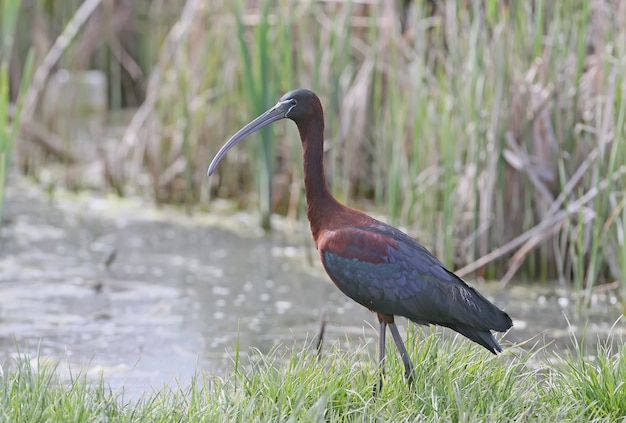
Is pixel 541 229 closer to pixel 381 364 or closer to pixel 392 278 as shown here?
pixel 392 278

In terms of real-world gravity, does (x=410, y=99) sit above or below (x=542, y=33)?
below

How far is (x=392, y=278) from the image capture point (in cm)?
376

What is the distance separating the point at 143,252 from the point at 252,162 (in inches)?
37.9

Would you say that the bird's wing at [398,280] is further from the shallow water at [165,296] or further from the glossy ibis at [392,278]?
the shallow water at [165,296]

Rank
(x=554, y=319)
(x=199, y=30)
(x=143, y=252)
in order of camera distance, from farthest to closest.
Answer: (x=199, y=30) → (x=143, y=252) → (x=554, y=319)

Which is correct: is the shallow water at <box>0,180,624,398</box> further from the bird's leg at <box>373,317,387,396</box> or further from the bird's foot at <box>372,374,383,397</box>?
the bird's foot at <box>372,374,383,397</box>

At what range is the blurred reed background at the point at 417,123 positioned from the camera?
5613mm

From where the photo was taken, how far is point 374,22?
6.58 meters

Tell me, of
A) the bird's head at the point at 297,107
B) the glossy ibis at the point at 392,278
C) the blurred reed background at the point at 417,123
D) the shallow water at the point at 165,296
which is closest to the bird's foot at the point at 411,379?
the glossy ibis at the point at 392,278

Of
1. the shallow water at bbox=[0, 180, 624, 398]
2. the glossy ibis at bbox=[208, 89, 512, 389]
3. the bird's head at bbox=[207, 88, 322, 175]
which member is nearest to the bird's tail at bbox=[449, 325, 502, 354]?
the glossy ibis at bbox=[208, 89, 512, 389]

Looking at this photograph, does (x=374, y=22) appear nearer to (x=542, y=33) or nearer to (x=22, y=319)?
(x=542, y=33)

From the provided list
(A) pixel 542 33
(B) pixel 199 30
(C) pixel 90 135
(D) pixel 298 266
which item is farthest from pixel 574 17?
(C) pixel 90 135

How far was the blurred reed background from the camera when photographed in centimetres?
561

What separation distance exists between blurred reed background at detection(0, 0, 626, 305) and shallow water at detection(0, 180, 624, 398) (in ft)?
0.70
